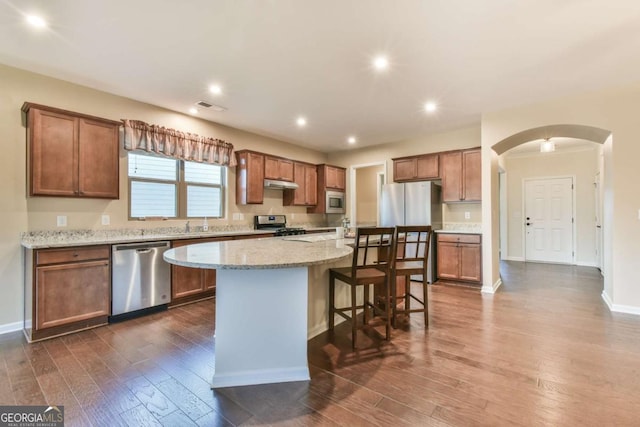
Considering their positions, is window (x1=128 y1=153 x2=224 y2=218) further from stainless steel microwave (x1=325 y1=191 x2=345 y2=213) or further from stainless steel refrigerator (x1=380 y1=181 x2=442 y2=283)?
stainless steel refrigerator (x1=380 y1=181 x2=442 y2=283)

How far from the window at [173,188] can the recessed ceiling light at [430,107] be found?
3.38 meters

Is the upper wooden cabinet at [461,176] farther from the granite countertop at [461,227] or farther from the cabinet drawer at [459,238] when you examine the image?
the cabinet drawer at [459,238]

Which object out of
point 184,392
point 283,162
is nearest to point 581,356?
point 184,392

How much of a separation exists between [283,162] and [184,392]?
4291 mm

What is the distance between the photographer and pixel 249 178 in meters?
4.95

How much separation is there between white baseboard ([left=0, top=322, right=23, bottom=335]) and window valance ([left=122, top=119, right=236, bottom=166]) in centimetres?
218

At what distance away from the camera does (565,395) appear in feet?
6.01

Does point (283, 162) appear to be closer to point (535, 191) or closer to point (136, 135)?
point (136, 135)

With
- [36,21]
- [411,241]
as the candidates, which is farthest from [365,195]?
[36,21]

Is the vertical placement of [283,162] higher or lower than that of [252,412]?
higher

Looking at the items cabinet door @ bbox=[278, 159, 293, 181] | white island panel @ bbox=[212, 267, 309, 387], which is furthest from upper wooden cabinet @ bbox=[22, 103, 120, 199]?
cabinet door @ bbox=[278, 159, 293, 181]

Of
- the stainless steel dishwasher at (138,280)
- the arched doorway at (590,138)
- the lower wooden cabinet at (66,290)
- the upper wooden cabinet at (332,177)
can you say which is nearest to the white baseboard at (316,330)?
the stainless steel dishwasher at (138,280)

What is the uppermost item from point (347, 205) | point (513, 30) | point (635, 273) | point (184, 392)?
point (513, 30)

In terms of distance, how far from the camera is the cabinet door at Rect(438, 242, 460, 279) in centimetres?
471
